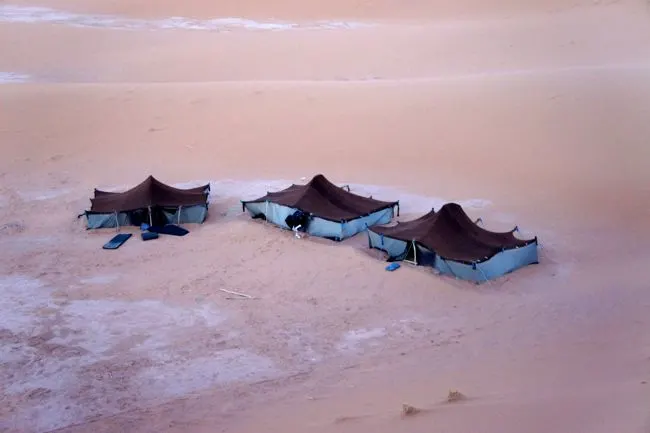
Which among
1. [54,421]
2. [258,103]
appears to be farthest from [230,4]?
[54,421]

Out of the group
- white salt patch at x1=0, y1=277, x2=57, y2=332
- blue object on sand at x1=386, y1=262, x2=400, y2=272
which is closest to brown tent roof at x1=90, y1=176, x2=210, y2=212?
white salt patch at x1=0, y1=277, x2=57, y2=332

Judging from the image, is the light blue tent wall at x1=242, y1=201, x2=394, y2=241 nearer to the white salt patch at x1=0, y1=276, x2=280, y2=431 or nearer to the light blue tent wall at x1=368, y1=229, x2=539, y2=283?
the light blue tent wall at x1=368, y1=229, x2=539, y2=283

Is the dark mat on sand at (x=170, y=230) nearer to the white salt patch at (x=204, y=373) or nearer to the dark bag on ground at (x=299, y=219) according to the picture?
the dark bag on ground at (x=299, y=219)

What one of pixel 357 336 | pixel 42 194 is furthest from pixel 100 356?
pixel 42 194

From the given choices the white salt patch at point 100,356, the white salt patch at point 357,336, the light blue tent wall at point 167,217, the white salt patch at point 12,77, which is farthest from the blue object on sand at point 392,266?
the white salt patch at point 12,77

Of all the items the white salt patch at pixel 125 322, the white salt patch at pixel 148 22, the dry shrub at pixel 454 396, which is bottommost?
the white salt patch at pixel 125 322

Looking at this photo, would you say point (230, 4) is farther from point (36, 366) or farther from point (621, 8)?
point (36, 366)

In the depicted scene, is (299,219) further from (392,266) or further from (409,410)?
(409,410)
